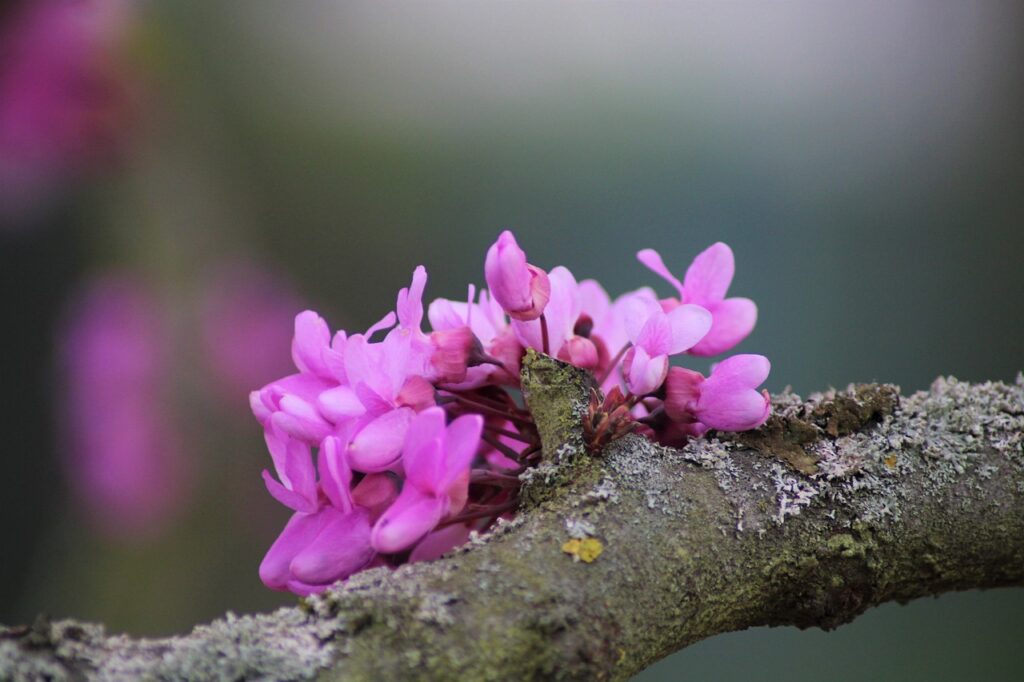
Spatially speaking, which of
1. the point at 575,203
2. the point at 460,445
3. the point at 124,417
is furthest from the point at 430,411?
the point at 575,203

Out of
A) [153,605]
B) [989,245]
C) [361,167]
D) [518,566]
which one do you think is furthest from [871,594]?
[989,245]

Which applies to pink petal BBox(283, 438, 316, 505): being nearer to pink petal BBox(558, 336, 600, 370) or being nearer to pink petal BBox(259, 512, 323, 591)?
pink petal BBox(259, 512, 323, 591)

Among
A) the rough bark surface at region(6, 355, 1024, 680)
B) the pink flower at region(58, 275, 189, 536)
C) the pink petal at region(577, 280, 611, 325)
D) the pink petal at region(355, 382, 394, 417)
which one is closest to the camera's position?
the rough bark surface at region(6, 355, 1024, 680)

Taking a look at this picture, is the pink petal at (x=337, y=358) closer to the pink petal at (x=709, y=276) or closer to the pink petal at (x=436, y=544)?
the pink petal at (x=436, y=544)

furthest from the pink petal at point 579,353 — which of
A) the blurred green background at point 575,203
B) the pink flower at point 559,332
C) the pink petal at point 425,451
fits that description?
the blurred green background at point 575,203

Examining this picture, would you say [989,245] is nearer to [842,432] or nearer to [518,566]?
[842,432]

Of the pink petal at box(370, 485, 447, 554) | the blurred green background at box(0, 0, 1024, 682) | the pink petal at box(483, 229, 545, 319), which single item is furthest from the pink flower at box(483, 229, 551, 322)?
the blurred green background at box(0, 0, 1024, 682)

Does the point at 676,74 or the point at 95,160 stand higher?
the point at 676,74
